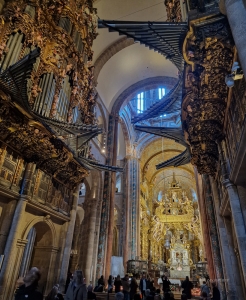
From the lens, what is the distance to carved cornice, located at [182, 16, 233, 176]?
13.1 ft

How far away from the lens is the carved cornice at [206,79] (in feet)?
13.1

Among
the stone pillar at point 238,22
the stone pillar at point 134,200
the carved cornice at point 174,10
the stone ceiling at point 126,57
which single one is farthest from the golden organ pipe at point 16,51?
the stone pillar at point 134,200

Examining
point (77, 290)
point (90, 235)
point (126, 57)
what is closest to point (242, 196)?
point (77, 290)

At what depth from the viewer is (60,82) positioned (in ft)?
29.8

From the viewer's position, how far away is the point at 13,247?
6617 millimetres

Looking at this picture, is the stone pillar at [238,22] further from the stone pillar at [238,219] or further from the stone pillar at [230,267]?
the stone pillar at [230,267]

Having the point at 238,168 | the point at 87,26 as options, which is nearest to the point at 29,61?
the point at 238,168

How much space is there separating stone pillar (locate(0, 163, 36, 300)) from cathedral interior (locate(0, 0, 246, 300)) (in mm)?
31

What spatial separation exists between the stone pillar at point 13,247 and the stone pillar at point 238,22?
6992 mm

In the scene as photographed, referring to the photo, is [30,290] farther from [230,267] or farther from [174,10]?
[174,10]

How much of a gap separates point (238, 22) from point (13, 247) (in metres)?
7.72

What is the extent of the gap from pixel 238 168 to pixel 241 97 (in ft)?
4.79

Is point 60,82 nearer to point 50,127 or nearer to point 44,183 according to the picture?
point 50,127

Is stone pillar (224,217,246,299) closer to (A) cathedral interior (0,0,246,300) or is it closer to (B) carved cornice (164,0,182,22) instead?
(A) cathedral interior (0,0,246,300)
